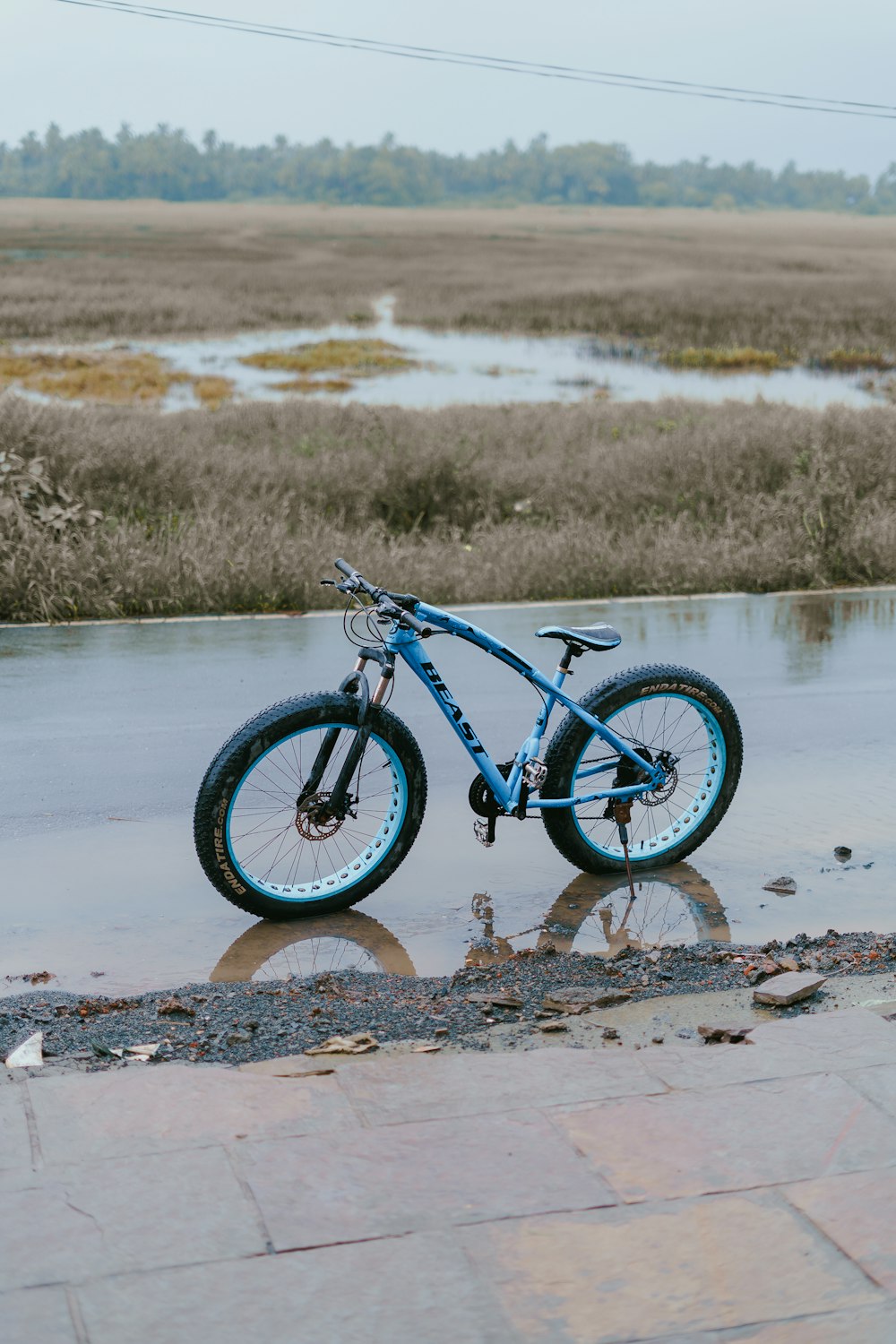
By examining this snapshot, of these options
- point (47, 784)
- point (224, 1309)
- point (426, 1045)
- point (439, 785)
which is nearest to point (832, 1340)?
point (224, 1309)

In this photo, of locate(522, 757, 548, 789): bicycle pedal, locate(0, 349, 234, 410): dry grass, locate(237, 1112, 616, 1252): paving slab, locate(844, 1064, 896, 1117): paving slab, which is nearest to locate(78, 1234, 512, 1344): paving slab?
locate(237, 1112, 616, 1252): paving slab

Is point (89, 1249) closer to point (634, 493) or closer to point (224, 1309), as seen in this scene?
point (224, 1309)

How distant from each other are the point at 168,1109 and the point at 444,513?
14181mm

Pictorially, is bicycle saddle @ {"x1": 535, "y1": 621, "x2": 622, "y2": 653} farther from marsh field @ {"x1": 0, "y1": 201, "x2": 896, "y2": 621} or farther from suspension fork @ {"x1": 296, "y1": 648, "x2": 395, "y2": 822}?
marsh field @ {"x1": 0, "y1": 201, "x2": 896, "y2": 621}

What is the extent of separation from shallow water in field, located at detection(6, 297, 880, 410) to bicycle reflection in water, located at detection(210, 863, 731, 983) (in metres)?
23.9

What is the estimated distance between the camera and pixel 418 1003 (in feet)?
15.8

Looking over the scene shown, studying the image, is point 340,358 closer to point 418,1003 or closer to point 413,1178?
point 418,1003

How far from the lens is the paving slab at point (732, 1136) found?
3342 mm

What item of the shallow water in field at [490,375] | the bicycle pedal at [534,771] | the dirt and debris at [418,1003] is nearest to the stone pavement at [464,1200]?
the dirt and debris at [418,1003]

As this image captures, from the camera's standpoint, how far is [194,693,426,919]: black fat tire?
541 centimetres

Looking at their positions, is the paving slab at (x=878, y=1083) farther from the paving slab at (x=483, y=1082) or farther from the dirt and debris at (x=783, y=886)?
the dirt and debris at (x=783, y=886)

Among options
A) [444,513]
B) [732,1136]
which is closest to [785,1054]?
[732,1136]

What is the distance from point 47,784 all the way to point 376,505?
10400mm

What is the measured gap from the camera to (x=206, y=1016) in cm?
466
